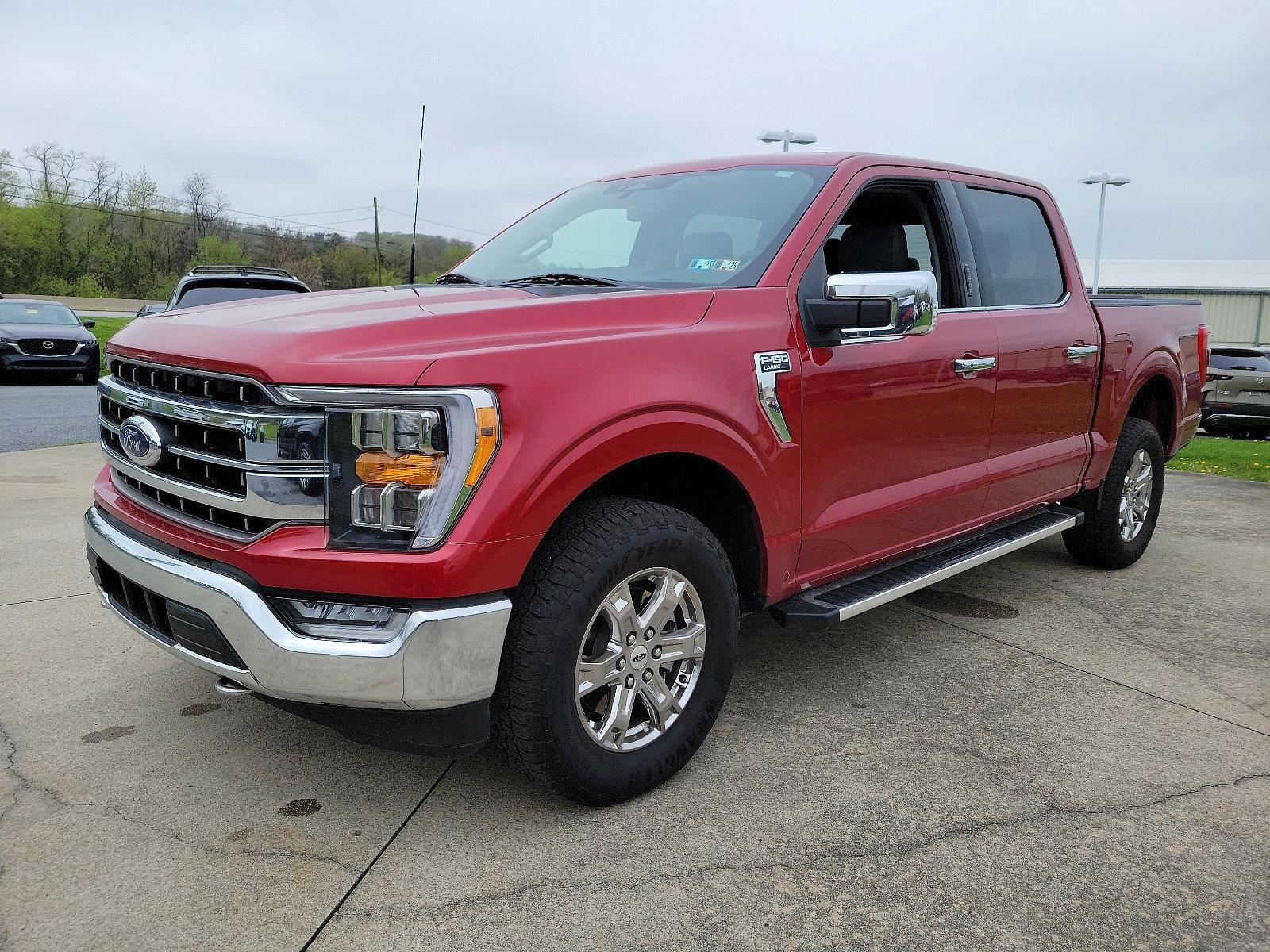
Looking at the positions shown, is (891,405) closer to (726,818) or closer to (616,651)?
(616,651)

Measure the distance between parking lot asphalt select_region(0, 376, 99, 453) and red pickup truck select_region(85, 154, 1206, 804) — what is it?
24.9 feet

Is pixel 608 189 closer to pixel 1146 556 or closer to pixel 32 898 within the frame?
pixel 32 898

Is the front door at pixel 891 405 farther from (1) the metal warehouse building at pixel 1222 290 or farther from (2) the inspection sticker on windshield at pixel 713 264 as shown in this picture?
(1) the metal warehouse building at pixel 1222 290

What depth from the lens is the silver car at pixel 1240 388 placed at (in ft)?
56.1

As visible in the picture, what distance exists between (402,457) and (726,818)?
132cm

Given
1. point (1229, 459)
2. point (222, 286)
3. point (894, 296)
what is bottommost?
point (1229, 459)

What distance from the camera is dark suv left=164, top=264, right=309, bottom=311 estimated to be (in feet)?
31.7

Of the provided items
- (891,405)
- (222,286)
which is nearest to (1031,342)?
(891,405)

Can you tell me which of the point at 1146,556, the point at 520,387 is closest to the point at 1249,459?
the point at 1146,556

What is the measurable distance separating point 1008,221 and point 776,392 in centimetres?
213

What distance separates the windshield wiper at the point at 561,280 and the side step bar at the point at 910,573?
3.92ft

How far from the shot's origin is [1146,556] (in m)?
5.91

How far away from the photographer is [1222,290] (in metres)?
50.5

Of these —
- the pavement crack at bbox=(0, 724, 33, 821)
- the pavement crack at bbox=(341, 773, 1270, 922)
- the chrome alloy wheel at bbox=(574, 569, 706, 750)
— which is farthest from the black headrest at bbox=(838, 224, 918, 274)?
the pavement crack at bbox=(0, 724, 33, 821)
